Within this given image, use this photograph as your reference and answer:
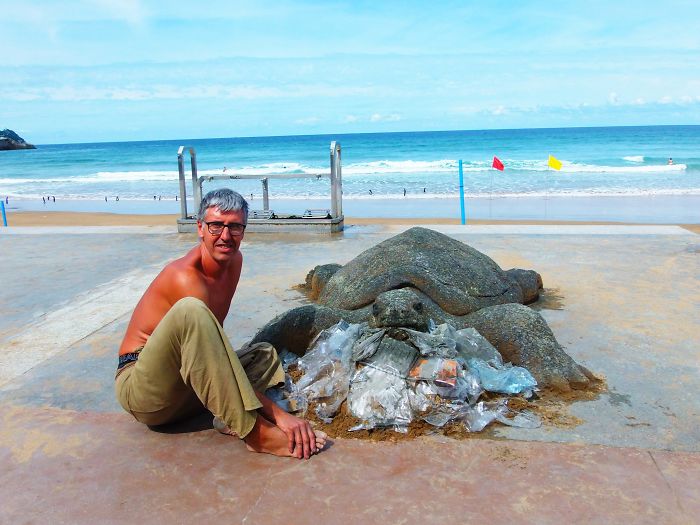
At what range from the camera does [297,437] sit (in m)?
2.66

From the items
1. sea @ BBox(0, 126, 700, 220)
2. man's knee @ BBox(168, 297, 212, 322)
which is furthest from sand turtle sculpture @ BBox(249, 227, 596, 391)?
sea @ BBox(0, 126, 700, 220)

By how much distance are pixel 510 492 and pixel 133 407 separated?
167 cm

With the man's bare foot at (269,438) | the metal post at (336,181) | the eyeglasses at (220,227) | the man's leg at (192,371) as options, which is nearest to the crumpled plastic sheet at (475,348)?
the man's bare foot at (269,438)

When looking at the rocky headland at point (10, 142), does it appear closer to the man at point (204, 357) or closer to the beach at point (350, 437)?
the beach at point (350, 437)

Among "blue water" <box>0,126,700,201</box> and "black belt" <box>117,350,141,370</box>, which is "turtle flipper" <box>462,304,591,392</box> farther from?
"blue water" <box>0,126,700,201</box>

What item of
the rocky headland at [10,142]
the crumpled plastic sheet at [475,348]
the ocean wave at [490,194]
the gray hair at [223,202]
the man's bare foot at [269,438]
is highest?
the rocky headland at [10,142]

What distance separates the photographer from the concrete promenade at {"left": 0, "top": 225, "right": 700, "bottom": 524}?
2.28 meters

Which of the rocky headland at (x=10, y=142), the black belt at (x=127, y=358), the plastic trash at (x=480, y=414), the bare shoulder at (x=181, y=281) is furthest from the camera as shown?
the rocky headland at (x=10, y=142)

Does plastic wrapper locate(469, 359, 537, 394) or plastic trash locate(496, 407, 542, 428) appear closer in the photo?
plastic trash locate(496, 407, 542, 428)

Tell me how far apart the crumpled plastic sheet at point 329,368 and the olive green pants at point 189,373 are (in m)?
0.58

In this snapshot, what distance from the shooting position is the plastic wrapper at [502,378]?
125 inches

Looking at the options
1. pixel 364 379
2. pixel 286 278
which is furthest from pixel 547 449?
pixel 286 278

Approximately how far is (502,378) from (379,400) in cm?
72

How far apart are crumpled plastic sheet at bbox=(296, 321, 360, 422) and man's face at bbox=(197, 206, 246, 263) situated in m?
0.90
